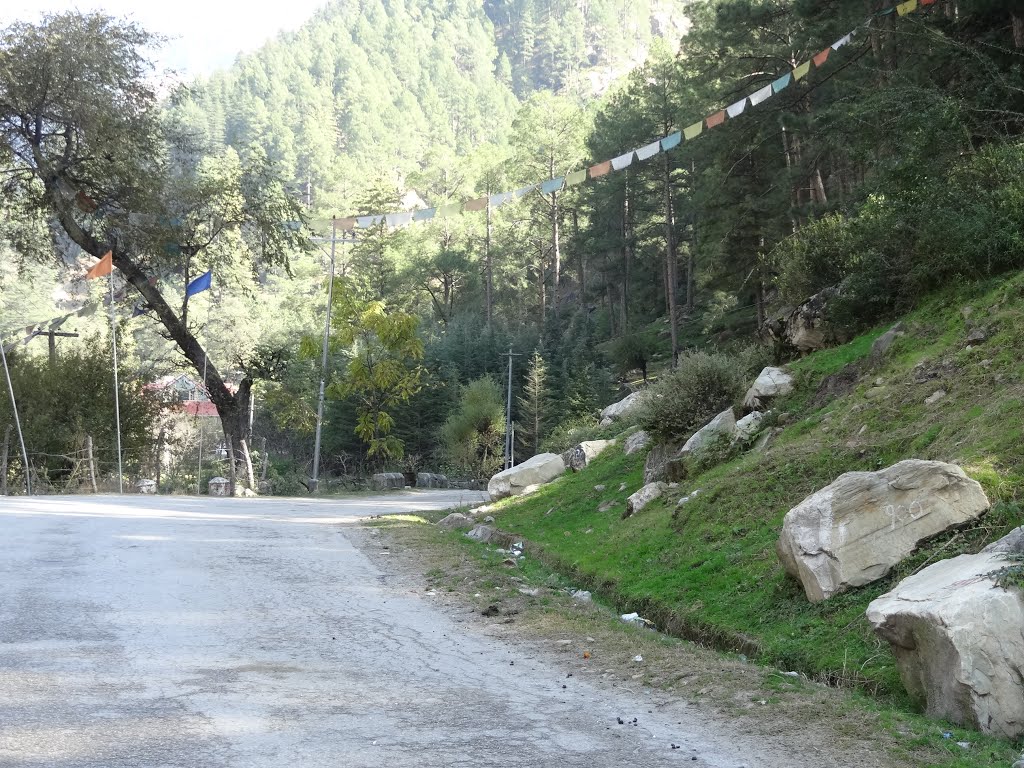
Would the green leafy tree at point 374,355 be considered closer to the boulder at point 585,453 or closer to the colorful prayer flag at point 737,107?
the colorful prayer flag at point 737,107

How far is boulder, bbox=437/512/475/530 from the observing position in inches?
681

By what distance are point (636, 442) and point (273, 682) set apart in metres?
11.8

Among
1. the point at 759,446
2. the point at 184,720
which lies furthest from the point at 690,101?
the point at 184,720

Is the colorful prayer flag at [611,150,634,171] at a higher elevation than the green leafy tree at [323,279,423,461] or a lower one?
higher

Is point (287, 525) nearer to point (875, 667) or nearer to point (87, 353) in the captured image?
point (875, 667)

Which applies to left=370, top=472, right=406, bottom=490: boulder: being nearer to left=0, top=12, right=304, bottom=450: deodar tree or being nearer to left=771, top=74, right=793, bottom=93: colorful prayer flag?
left=0, top=12, right=304, bottom=450: deodar tree

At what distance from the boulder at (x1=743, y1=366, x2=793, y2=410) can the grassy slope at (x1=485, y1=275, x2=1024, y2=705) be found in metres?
0.22

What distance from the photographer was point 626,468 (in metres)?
16.6

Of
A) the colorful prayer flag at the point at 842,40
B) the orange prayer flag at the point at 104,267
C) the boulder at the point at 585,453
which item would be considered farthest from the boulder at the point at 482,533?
the orange prayer flag at the point at 104,267

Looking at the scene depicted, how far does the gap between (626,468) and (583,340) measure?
41.8 metres

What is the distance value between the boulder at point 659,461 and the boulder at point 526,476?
4.33 metres

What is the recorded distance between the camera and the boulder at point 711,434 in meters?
13.6

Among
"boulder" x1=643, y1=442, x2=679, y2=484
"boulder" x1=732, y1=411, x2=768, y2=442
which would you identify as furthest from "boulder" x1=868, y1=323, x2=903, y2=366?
"boulder" x1=643, y1=442, x2=679, y2=484

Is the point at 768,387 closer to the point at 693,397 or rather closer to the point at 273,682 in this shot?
the point at 693,397
